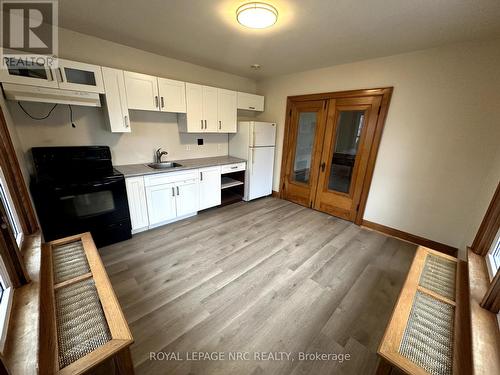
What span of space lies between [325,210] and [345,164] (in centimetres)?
91

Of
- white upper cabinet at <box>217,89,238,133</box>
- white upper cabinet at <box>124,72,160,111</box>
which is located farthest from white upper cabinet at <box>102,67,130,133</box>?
white upper cabinet at <box>217,89,238,133</box>

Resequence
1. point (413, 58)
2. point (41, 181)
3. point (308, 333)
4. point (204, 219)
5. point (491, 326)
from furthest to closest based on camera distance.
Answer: point (204, 219)
point (413, 58)
point (41, 181)
point (308, 333)
point (491, 326)

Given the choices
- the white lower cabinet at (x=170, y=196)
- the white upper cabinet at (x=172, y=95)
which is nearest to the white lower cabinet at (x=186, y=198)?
the white lower cabinet at (x=170, y=196)

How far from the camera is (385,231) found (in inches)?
119

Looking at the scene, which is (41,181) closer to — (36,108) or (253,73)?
(36,108)

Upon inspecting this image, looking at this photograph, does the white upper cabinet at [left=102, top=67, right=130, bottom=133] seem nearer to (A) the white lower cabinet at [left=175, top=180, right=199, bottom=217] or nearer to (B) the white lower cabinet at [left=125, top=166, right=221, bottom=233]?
(B) the white lower cabinet at [left=125, top=166, right=221, bottom=233]

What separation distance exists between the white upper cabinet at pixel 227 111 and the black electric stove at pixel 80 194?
5.93ft

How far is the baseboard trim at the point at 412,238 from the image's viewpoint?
8.43ft

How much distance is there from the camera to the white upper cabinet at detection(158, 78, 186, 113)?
279 cm

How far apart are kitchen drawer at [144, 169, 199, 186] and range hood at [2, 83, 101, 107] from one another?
102 centimetres

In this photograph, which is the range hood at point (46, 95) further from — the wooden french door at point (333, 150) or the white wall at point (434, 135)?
the white wall at point (434, 135)

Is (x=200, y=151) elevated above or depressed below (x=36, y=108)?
below

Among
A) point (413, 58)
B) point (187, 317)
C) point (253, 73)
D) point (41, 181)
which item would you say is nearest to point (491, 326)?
point (187, 317)

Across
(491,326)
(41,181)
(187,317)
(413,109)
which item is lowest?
(187,317)
